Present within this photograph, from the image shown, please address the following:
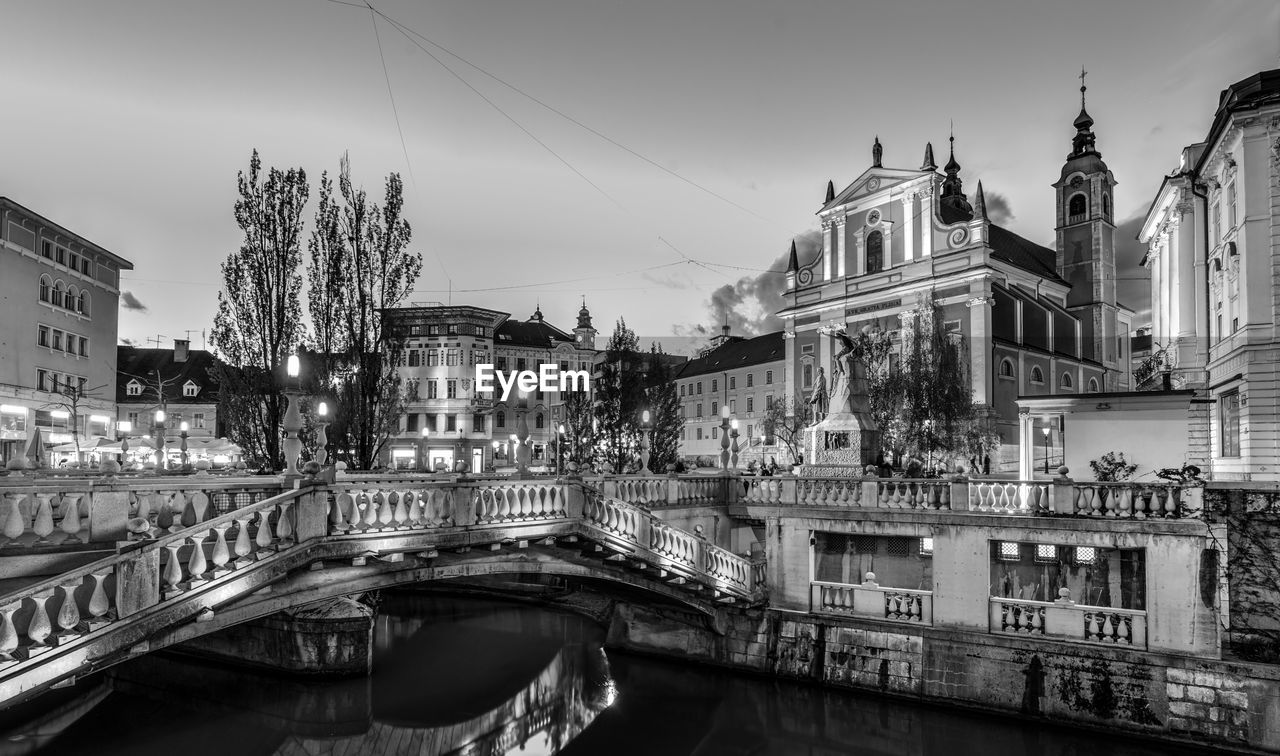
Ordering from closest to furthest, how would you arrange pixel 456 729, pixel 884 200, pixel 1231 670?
pixel 1231 670, pixel 456 729, pixel 884 200

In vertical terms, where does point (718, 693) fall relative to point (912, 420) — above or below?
below

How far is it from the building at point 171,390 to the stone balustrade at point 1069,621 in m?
55.1

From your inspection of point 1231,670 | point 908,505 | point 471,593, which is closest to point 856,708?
point 908,505

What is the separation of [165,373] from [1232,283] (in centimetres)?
7086

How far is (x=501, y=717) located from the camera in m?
19.3

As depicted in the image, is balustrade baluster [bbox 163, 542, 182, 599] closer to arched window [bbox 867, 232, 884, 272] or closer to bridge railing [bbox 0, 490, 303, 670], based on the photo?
bridge railing [bbox 0, 490, 303, 670]

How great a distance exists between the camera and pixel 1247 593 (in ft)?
53.6

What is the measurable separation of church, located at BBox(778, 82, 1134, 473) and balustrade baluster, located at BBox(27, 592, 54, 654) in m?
40.9

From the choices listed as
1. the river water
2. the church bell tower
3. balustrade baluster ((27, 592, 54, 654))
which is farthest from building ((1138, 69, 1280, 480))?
balustrade baluster ((27, 592, 54, 654))

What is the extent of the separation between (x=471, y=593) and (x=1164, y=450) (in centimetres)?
2717

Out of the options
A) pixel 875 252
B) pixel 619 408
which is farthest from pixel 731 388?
pixel 619 408

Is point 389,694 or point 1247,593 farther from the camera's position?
point 389,694

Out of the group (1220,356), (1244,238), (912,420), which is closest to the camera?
(1244,238)

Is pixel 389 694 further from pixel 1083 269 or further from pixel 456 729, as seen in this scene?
pixel 1083 269
